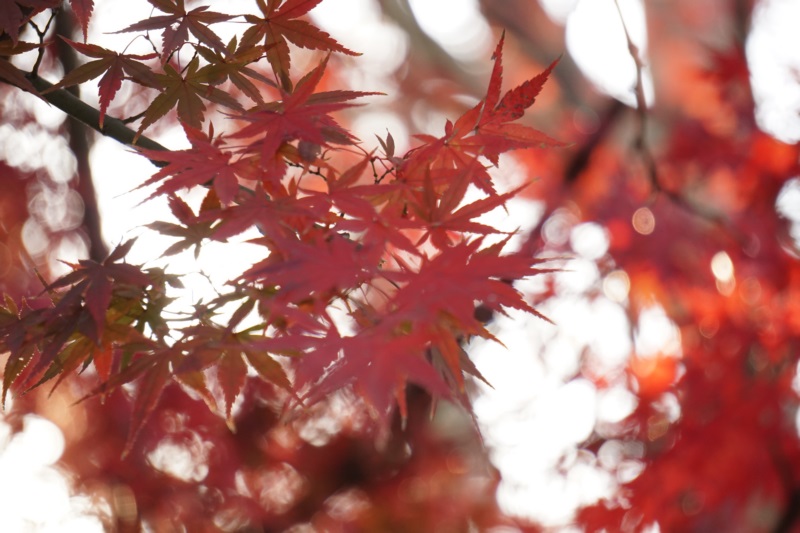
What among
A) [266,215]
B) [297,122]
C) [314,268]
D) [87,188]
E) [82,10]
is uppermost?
[87,188]

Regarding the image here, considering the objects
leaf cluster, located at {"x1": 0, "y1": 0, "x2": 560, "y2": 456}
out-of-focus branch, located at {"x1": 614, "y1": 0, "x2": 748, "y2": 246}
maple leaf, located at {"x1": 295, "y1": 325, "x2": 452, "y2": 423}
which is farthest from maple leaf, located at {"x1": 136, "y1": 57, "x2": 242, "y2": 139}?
out-of-focus branch, located at {"x1": 614, "y1": 0, "x2": 748, "y2": 246}

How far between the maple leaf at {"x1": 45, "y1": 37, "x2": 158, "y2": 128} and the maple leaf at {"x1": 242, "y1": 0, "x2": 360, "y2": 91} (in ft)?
0.64

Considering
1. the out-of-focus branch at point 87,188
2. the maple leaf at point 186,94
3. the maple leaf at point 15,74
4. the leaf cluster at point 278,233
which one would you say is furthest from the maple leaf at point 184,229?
the out-of-focus branch at point 87,188

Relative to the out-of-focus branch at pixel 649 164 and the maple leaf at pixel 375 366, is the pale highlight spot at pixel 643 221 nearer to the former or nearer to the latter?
the out-of-focus branch at pixel 649 164

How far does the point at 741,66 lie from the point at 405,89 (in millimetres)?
2499

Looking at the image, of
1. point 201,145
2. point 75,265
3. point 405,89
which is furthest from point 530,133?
point 405,89

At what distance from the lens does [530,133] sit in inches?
54.6

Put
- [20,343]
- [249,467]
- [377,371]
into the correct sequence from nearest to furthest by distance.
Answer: [377,371] → [20,343] → [249,467]

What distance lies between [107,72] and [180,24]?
0.16 metres

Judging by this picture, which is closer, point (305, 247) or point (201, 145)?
point (305, 247)

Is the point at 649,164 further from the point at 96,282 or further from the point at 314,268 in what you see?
the point at 96,282

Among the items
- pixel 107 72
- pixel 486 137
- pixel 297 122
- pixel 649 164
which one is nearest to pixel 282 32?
pixel 297 122

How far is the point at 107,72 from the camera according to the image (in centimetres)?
128

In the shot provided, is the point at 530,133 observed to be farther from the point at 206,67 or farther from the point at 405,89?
Result: the point at 405,89
